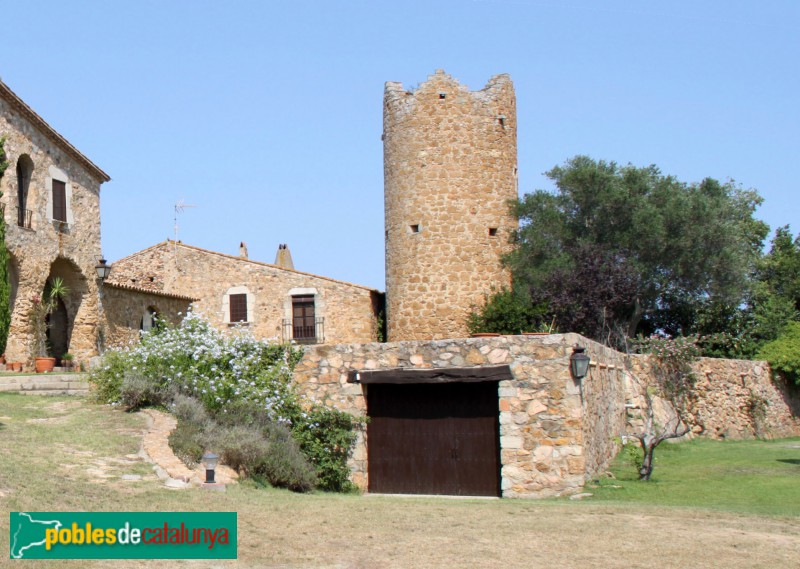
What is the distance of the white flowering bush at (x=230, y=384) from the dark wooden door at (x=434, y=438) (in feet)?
1.85

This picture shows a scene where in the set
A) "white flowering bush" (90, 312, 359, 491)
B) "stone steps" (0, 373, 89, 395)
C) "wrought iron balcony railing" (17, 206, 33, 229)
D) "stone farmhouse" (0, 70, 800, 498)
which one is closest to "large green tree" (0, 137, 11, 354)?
"stone steps" (0, 373, 89, 395)

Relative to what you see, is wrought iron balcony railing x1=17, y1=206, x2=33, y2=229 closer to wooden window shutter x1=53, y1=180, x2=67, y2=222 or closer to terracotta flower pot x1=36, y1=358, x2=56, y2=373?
wooden window shutter x1=53, y1=180, x2=67, y2=222

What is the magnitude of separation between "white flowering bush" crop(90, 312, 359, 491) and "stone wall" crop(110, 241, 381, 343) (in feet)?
48.3

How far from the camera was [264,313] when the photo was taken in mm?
31625

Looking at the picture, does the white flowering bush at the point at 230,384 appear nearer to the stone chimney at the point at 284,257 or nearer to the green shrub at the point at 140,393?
the green shrub at the point at 140,393

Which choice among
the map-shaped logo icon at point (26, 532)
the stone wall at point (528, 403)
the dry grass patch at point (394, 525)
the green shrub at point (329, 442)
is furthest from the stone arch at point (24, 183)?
the map-shaped logo icon at point (26, 532)

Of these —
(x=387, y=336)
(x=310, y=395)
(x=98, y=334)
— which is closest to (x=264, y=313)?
(x=387, y=336)

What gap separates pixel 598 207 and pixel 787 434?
9.09 meters

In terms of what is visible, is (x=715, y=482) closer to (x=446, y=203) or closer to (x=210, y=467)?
(x=210, y=467)

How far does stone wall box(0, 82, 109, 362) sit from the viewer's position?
22375 millimetres

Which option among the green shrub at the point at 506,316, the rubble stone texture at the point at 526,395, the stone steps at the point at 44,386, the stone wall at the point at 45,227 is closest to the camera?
the rubble stone texture at the point at 526,395

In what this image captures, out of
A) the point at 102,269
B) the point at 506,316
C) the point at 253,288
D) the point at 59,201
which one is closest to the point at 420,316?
the point at 506,316

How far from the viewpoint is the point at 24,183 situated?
23.3 m

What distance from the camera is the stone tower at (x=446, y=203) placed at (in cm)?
2733
